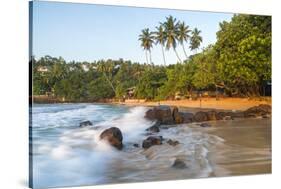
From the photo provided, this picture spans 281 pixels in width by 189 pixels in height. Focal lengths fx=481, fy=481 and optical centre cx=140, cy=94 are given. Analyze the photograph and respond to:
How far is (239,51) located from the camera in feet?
18.1

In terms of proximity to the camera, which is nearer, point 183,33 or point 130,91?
point 130,91

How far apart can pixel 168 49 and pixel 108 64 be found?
0.72 m

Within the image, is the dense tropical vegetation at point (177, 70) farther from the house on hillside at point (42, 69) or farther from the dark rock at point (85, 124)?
the dark rock at point (85, 124)

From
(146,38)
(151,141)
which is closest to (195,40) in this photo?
(146,38)

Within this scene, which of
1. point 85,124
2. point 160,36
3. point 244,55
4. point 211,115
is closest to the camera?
point 85,124

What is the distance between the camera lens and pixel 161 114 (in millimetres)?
5188

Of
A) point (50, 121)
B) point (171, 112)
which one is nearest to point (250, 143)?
point (171, 112)

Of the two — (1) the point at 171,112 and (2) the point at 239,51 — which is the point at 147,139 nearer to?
(1) the point at 171,112

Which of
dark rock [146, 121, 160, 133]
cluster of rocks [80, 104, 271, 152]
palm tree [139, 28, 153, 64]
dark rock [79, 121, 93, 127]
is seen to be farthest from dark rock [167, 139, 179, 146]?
palm tree [139, 28, 153, 64]

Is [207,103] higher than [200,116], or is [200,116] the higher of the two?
[207,103]

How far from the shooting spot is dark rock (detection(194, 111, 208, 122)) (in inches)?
209

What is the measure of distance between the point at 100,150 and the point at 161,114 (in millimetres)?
789

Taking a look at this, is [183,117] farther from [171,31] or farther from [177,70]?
[171,31]

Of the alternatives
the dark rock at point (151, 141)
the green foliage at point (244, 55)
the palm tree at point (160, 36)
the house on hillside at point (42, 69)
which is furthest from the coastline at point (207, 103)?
the house on hillside at point (42, 69)
